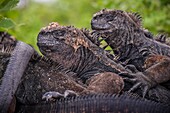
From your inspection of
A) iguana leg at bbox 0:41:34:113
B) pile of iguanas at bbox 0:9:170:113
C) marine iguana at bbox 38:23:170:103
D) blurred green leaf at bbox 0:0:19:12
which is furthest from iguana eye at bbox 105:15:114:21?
blurred green leaf at bbox 0:0:19:12

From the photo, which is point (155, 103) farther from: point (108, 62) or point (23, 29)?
point (23, 29)

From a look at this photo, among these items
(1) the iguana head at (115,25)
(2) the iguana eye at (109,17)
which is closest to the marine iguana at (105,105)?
(1) the iguana head at (115,25)

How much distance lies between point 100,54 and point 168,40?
1.04 meters

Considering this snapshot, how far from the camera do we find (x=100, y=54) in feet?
16.3

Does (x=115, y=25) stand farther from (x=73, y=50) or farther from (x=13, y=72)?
(x=13, y=72)

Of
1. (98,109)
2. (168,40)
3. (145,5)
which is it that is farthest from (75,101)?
(145,5)

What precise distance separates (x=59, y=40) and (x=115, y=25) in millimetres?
707

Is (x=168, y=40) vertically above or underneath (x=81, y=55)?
above

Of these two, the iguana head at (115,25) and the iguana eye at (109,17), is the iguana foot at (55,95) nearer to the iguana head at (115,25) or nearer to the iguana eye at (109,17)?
the iguana head at (115,25)

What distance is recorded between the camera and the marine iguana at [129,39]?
501 centimetres

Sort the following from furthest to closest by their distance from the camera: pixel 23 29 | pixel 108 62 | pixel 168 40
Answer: pixel 23 29 < pixel 168 40 < pixel 108 62

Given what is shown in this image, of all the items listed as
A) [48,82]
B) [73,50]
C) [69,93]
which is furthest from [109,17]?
[69,93]

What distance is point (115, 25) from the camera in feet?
17.0

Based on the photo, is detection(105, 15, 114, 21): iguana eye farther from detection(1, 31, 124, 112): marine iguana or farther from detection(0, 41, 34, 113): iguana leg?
detection(0, 41, 34, 113): iguana leg
